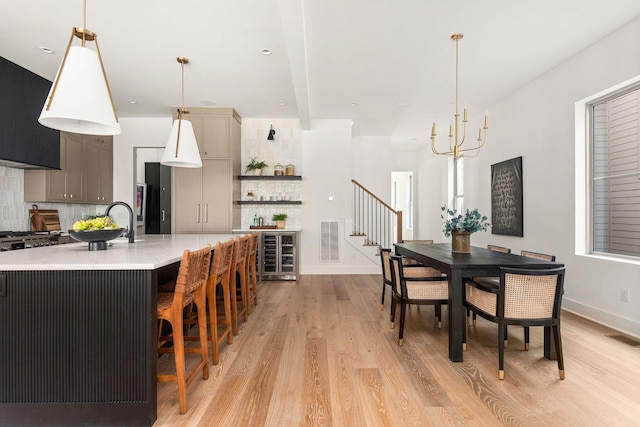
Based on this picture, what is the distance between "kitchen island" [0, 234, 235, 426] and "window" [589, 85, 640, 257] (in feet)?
14.3

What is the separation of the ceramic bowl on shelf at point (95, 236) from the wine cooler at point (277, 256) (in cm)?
342

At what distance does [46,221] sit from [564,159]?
7232 millimetres

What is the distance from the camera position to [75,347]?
1.80 meters

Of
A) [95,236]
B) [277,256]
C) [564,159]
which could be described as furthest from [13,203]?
[564,159]

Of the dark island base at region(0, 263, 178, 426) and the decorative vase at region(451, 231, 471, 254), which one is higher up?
the decorative vase at region(451, 231, 471, 254)

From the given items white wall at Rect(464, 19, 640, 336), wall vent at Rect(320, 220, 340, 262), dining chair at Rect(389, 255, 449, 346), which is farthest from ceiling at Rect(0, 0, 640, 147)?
dining chair at Rect(389, 255, 449, 346)

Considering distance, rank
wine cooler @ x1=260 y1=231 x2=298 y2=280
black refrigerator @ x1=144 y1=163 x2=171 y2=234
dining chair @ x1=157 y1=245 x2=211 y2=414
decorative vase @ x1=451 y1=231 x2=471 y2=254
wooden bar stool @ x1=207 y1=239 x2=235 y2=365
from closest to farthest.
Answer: dining chair @ x1=157 y1=245 x2=211 y2=414, wooden bar stool @ x1=207 y1=239 x2=235 y2=365, decorative vase @ x1=451 y1=231 x2=471 y2=254, wine cooler @ x1=260 y1=231 x2=298 y2=280, black refrigerator @ x1=144 y1=163 x2=171 y2=234

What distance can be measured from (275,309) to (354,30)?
319 cm

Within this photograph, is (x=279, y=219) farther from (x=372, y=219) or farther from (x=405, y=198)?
(x=405, y=198)

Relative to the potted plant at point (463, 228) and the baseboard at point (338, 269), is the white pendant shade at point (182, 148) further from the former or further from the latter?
the baseboard at point (338, 269)

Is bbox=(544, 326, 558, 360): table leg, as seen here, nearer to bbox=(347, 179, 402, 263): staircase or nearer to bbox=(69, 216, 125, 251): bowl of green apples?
bbox=(69, 216, 125, 251): bowl of green apples

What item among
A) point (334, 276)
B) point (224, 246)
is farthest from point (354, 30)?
point (334, 276)

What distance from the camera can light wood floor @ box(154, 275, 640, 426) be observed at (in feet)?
6.27

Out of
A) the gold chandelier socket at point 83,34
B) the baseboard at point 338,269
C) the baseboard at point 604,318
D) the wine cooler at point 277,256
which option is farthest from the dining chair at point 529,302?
the baseboard at point 338,269
